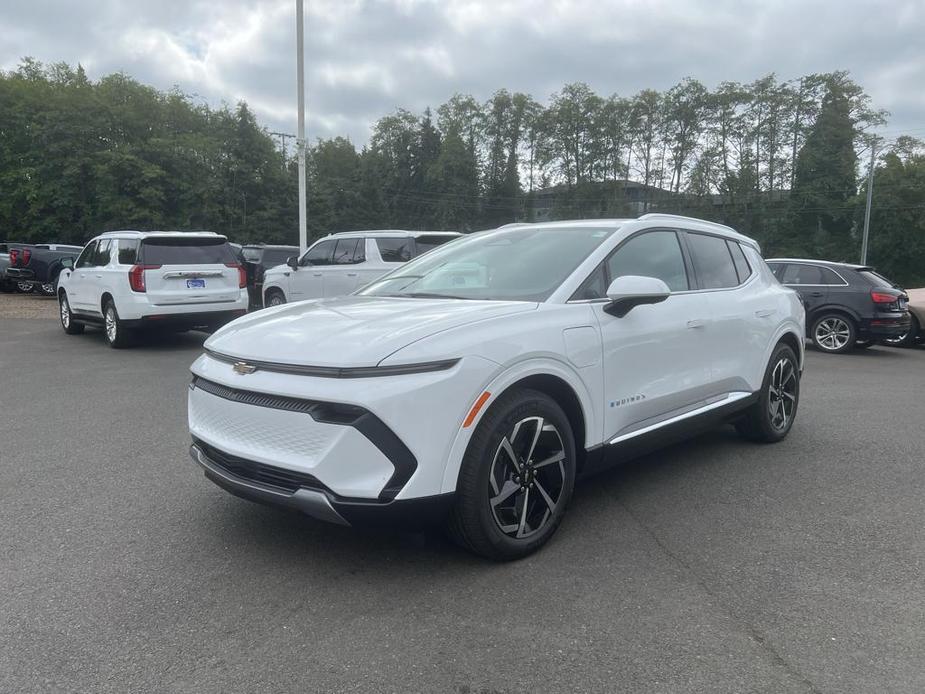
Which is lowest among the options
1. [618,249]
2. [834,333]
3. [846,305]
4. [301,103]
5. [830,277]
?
[834,333]

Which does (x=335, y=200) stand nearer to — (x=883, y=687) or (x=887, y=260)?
(x=887, y=260)

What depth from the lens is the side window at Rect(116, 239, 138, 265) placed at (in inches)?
417

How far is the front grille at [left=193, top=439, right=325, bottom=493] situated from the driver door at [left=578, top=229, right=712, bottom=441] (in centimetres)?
165

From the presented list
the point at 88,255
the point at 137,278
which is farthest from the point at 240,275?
the point at 88,255

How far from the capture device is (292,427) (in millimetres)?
2924

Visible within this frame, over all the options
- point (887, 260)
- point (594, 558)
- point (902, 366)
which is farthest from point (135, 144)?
point (887, 260)

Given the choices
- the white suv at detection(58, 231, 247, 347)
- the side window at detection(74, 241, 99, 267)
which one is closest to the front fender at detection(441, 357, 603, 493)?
the white suv at detection(58, 231, 247, 347)

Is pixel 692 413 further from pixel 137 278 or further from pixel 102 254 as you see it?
pixel 102 254

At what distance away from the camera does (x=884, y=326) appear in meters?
12.1

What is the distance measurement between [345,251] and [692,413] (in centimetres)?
999

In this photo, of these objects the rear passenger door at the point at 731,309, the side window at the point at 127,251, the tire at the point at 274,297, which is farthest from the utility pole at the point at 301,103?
the rear passenger door at the point at 731,309

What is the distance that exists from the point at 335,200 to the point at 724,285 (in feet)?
195

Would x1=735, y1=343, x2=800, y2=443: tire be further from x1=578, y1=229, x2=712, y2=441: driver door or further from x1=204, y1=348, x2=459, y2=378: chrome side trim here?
x1=204, y1=348, x2=459, y2=378: chrome side trim

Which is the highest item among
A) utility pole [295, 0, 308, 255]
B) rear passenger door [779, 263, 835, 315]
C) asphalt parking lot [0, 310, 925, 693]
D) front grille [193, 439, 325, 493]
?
utility pole [295, 0, 308, 255]
